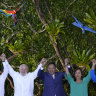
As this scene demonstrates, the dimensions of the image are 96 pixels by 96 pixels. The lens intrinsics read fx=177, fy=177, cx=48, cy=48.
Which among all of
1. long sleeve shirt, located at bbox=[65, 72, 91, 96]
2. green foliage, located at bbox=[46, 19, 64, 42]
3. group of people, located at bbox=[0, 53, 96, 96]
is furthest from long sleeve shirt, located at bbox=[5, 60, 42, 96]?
green foliage, located at bbox=[46, 19, 64, 42]

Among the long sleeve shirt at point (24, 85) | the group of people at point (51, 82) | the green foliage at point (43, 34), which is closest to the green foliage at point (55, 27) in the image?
the green foliage at point (43, 34)

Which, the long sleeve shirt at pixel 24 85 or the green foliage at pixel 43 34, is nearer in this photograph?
the long sleeve shirt at pixel 24 85

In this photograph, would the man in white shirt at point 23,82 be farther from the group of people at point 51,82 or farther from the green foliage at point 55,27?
the green foliage at point 55,27

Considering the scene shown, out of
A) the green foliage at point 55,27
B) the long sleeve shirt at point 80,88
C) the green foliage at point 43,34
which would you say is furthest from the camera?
the green foliage at point 43,34

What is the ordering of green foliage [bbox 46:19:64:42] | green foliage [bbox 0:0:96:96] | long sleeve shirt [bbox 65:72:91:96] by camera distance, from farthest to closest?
green foliage [bbox 0:0:96:96] → green foliage [bbox 46:19:64:42] → long sleeve shirt [bbox 65:72:91:96]

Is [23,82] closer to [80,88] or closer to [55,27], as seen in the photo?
[80,88]

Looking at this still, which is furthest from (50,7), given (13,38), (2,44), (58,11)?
(2,44)

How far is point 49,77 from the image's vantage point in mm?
2424

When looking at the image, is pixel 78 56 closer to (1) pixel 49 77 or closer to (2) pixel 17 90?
(1) pixel 49 77

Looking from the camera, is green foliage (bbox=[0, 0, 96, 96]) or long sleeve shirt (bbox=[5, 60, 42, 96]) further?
green foliage (bbox=[0, 0, 96, 96])

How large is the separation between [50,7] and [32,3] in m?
0.40

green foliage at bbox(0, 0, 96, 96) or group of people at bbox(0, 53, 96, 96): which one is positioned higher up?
green foliage at bbox(0, 0, 96, 96)

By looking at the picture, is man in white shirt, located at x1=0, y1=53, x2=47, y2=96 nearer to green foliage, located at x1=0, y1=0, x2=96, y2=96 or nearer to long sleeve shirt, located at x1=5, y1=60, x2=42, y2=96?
long sleeve shirt, located at x1=5, y1=60, x2=42, y2=96

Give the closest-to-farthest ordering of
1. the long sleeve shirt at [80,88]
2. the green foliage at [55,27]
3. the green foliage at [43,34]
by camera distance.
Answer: the long sleeve shirt at [80,88] < the green foliage at [55,27] < the green foliage at [43,34]
